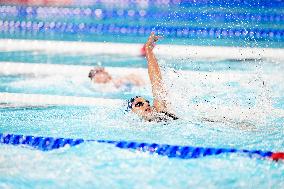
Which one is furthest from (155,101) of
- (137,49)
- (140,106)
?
(137,49)

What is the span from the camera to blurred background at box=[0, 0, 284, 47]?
6188 millimetres

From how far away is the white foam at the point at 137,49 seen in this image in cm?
586

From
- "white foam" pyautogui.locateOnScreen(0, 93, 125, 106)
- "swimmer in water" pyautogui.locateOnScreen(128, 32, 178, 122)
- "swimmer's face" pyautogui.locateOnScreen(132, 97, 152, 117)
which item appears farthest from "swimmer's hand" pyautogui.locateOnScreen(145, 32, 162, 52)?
"white foam" pyautogui.locateOnScreen(0, 93, 125, 106)

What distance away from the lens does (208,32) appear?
20.4 ft

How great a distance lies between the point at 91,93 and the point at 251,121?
7.93 feet

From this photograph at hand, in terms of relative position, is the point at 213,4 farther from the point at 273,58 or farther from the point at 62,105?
the point at 62,105

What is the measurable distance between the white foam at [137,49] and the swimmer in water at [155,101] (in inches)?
84.7

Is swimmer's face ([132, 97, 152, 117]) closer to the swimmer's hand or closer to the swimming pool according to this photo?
the swimming pool

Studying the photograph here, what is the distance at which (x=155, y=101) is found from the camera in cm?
388

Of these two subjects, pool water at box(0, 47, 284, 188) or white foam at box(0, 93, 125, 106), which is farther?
white foam at box(0, 93, 125, 106)

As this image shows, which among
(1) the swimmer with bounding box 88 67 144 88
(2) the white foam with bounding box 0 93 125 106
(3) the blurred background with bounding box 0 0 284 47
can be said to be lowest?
(2) the white foam with bounding box 0 93 125 106

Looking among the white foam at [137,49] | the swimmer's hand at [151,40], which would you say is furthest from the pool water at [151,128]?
the swimmer's hand at [151,40]

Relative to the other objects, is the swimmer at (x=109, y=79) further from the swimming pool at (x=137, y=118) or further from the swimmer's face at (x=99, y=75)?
the swimming pool at (x=137, y=118)

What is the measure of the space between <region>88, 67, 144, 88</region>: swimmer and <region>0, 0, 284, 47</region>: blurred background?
0.92 metres
